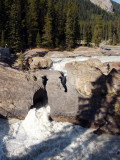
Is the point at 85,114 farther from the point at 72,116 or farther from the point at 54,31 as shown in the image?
the point at 54,31

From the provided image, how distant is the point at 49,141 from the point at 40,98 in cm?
395

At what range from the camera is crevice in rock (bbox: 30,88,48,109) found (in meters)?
9.77

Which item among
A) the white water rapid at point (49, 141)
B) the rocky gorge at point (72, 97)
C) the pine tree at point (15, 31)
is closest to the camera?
the white water rapid at point (49, 141)

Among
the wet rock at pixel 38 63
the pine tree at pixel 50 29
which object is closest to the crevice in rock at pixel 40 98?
the wet rock at pixel 38 63

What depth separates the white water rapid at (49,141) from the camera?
6.12m

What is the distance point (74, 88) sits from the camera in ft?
34.5

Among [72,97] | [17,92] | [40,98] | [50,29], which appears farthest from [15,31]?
[72,97]

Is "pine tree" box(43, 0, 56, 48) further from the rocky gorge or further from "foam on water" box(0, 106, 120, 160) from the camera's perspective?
"foam on water" box(0, 106, 120, 160)

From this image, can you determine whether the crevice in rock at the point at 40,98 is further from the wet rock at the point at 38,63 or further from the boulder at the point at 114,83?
the wet rock at the point at 38,63

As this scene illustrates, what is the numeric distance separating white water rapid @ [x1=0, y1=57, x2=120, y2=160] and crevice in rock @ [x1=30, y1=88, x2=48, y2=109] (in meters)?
1.11

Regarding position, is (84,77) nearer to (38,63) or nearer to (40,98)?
(40,98)

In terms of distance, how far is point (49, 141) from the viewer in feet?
22.9

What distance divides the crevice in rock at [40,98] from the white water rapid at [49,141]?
1114 mm

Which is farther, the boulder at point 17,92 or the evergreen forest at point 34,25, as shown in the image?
the evergreen forest at point 34,25
